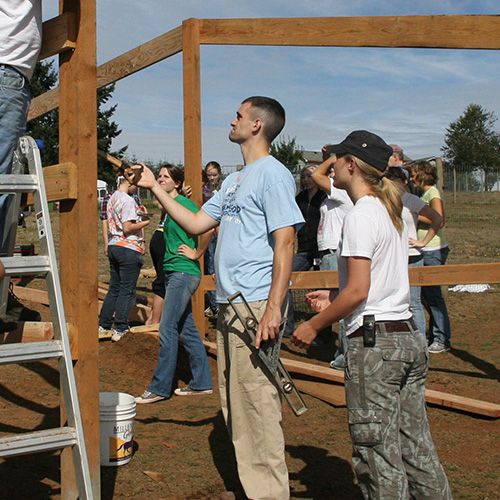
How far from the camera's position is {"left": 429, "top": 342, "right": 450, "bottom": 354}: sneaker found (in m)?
7.39

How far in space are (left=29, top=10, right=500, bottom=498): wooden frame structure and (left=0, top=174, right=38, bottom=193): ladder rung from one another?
21 cm

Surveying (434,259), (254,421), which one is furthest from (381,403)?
(434,259)

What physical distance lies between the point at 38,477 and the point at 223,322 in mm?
1596

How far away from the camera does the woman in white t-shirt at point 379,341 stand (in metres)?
2.95

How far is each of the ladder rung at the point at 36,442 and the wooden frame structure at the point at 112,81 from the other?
0.47 m

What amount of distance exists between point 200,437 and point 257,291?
5.88ft

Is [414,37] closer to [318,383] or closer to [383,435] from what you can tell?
[318,383]

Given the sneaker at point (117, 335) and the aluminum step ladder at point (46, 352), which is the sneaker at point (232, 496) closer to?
the aluminum step ladder at point (46, 352)

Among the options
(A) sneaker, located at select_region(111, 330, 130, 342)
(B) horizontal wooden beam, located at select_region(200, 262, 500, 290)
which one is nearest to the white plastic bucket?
(B) horizontal wooden beam, located at select_region(200, 262, 500, 290)

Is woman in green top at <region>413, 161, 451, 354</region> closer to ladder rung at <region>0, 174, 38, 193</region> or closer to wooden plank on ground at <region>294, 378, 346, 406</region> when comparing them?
wooden plank on ground at <region>294, 378, 346, 406</region>

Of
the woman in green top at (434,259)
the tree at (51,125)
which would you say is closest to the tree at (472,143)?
the tree at (51,125)

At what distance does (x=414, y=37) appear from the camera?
5.14 metres

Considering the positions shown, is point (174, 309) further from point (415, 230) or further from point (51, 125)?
point (51, 125)

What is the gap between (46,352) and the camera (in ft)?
9.42
